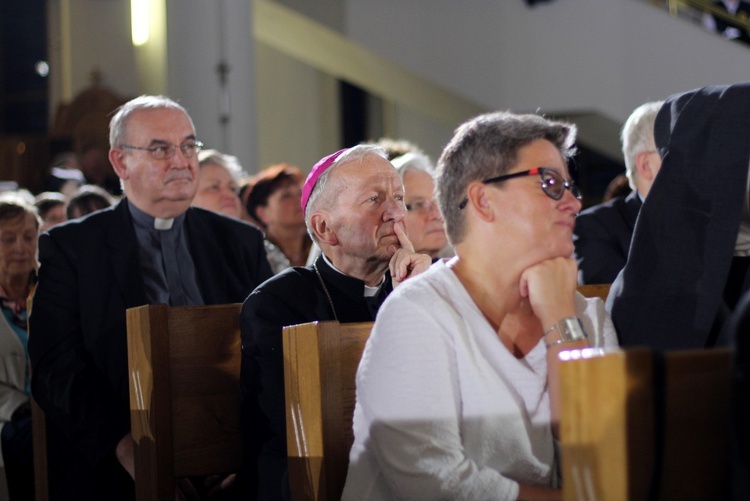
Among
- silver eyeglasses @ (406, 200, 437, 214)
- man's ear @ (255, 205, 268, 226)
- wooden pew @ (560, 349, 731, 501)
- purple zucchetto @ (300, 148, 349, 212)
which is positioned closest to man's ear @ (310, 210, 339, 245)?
purple zucchetto @ (300, 148, 349, 212)

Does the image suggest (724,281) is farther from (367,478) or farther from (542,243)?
(367,478)

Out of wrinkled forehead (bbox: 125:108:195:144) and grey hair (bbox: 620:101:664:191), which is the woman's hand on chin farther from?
wrinkled forehead (bbox: 125:108:195:144)

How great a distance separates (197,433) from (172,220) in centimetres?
125

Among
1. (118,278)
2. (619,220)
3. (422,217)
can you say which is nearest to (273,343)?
(118,278)

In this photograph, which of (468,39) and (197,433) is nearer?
(197,433)

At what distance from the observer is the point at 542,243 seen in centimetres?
213

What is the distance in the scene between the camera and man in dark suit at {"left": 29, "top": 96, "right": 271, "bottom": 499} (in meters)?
3.37

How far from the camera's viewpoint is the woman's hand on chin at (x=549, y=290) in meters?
2.09

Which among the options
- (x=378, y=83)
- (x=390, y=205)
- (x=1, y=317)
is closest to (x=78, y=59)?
(x=378, y=83)

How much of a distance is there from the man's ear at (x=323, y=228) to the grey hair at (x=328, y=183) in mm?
21

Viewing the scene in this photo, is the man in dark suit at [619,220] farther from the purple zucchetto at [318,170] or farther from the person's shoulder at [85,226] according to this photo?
the person's shoulder at [85,226]

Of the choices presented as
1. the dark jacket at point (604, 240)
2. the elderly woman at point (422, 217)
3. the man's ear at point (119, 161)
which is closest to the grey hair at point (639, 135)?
the dark jacket at point (604, 240)

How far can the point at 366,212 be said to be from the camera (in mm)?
3004

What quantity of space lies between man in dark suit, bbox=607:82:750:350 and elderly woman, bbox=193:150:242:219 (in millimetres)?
3414
